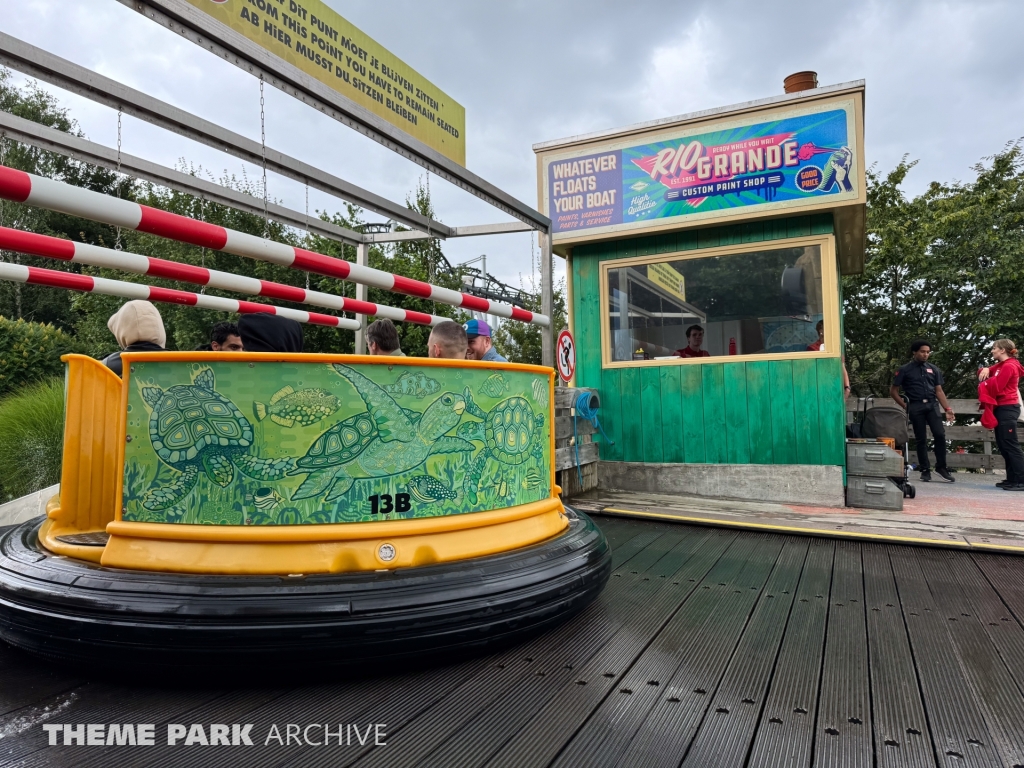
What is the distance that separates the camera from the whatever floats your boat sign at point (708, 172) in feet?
15.0

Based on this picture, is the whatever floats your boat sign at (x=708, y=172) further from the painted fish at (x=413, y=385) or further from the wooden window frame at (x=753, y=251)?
the painted fish at (x=413, y=385)

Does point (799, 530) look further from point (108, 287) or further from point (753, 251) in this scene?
point (108, 287)

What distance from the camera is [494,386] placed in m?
2.25

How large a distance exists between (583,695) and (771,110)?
4.87m

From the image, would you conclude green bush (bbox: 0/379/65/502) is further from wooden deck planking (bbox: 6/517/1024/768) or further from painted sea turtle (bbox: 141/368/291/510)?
painted sea turtle (bbox: 141/368/291/510)

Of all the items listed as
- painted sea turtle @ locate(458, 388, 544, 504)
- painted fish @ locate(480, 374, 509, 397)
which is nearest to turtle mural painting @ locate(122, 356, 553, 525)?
painted sea turtle @ locate(458, 388, 544, 504)

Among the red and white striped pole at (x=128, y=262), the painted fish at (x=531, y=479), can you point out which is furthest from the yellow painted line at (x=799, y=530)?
the red and white striped pole at (x=128, y=262)

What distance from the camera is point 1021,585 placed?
2586mm

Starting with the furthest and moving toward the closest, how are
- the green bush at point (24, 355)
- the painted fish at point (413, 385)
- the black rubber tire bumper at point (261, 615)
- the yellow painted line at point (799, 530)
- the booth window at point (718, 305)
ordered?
the green bush at point (24, 355) < the booth window at point (718, 305) < the yellow painted line at point (799, 530) < the painted fish at point (413, 385) < the black rubber tire bumper at point (261, 615)

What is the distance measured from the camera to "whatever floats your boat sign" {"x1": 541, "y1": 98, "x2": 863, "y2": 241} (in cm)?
458

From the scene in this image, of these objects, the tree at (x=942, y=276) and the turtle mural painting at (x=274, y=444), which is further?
the tree at (x=942, y=276)

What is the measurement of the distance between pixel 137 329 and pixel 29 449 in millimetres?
3320

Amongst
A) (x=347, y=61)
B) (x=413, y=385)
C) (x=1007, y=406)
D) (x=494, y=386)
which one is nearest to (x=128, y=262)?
(x=347, y=61)

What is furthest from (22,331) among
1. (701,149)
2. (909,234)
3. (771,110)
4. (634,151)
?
(909,234)
